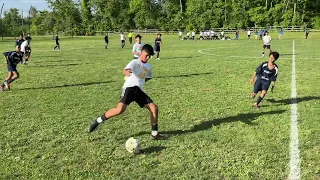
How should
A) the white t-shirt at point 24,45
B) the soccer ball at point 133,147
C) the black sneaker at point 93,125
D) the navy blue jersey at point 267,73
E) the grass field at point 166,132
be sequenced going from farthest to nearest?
the white t-shirt at point 24,45 < the navy blue jersey at point 267,73 < the black sneaker at point 93,125 < the soccer ball at point 133,147 < the grass field at point 166,132

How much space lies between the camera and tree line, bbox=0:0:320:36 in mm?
77044

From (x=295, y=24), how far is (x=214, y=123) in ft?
239

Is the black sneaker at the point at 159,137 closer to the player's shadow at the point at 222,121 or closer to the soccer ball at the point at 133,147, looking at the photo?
the player's shadow at the point at 222,121

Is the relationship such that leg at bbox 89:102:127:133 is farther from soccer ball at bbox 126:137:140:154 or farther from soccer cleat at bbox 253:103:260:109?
soccer cleat at bbox 253:103:260:109

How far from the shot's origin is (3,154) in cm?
596

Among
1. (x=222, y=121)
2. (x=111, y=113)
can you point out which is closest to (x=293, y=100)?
(x=222, y=121)

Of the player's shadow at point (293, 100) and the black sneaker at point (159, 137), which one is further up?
the player's shadow at point (293, 100)

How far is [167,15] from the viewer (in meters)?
92.2

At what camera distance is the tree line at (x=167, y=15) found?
253ft

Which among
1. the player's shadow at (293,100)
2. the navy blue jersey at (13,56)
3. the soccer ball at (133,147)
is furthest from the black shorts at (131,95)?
the navy blue jersey at (13,56)

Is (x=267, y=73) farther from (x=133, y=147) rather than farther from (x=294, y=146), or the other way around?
(x=133, y=147)

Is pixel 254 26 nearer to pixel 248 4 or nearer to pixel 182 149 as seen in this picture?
pixel 248 4

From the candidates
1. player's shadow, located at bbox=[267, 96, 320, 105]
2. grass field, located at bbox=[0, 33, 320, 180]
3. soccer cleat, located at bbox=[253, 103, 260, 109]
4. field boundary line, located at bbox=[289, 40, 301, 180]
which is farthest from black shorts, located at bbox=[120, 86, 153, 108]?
player's shadow, located at bbox=[267, 96, 320, 105]

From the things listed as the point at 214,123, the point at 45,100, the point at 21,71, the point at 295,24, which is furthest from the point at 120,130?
the point at 295,24
